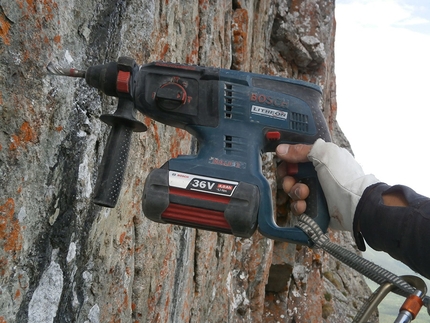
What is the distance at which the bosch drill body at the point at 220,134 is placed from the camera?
165 centimetres

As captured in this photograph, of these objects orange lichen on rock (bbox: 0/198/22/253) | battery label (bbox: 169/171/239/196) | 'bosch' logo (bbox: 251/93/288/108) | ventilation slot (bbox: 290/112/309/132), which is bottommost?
orange lichen on rock (bbox: 0/198/22/253)

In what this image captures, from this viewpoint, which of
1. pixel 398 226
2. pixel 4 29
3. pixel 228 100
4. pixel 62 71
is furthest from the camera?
pixel 228 100

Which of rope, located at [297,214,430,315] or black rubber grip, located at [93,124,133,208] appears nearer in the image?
rope, located at [297,214,430,315]

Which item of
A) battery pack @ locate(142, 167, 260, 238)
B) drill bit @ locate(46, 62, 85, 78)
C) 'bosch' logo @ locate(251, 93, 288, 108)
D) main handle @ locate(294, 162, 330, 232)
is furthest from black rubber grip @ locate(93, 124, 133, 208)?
main handle @ locate(294, 162, 330, 232)

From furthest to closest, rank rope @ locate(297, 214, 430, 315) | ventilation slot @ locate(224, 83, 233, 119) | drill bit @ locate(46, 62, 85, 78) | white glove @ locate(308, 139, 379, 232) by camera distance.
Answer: ventilation slot @ locate(224, 83, 233, 119) → white glove @ locate(308, 139, 379, 232) → drill bit @ locate(46, 62, 85, 78) → rope @ locate(297, 214, 430, 315)

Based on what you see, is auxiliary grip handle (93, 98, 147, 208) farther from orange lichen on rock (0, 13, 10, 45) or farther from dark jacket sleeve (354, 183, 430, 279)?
dark jacket sleeve (354, 183, 430, 279)

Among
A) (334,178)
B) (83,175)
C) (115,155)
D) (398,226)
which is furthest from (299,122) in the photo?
(83,175)

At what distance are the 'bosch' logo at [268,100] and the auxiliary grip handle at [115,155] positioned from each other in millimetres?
501

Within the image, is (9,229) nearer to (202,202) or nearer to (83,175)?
(83,175)

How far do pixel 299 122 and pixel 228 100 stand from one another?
1.09ft

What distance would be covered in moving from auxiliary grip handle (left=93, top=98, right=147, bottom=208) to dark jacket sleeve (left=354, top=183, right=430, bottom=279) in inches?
36.9

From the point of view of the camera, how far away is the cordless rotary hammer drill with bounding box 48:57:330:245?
165 cm

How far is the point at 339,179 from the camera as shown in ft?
5.53

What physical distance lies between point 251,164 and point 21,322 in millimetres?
1047
